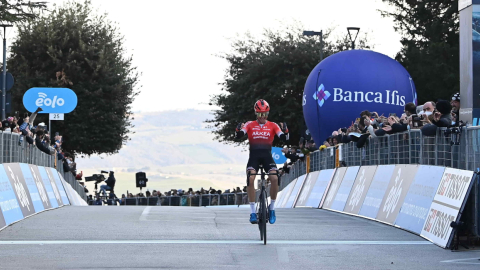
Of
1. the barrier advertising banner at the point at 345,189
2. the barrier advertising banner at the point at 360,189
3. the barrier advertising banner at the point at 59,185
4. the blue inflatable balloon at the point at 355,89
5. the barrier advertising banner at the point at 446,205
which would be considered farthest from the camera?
the blue inflatable balloon at the point at 355,89

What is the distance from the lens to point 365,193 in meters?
18.1

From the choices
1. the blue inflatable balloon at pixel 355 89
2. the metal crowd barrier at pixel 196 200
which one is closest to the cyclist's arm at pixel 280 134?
the blue inflatable balloon at pixel 355 89

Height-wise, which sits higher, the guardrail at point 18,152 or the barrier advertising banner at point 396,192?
the guardrail at point 18,152

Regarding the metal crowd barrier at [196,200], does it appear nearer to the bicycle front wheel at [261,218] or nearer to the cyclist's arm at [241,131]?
the cyclist's arm at [241,131]

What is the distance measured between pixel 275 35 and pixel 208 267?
44.7 meters

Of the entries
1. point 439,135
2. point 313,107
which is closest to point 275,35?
Answer: point 313,107

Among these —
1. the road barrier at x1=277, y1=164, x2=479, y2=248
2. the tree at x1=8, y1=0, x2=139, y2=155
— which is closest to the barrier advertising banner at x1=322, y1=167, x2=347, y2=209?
the road barrier at x1=277, y1=164, x2=479, y2=248

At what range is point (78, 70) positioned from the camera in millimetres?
52719

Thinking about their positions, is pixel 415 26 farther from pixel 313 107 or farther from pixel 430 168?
Result: pixel 430 168

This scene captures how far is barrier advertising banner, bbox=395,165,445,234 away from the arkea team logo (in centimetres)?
1714

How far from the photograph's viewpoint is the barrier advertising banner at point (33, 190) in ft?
61.4

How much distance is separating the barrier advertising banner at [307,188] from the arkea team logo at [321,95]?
4163mm

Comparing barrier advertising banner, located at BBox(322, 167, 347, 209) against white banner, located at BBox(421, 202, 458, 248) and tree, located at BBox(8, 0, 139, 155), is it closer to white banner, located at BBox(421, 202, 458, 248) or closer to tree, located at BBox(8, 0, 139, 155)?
white banner, located at BBox(421, 202, 458, 248)

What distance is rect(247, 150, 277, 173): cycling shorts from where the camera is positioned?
13648mm
